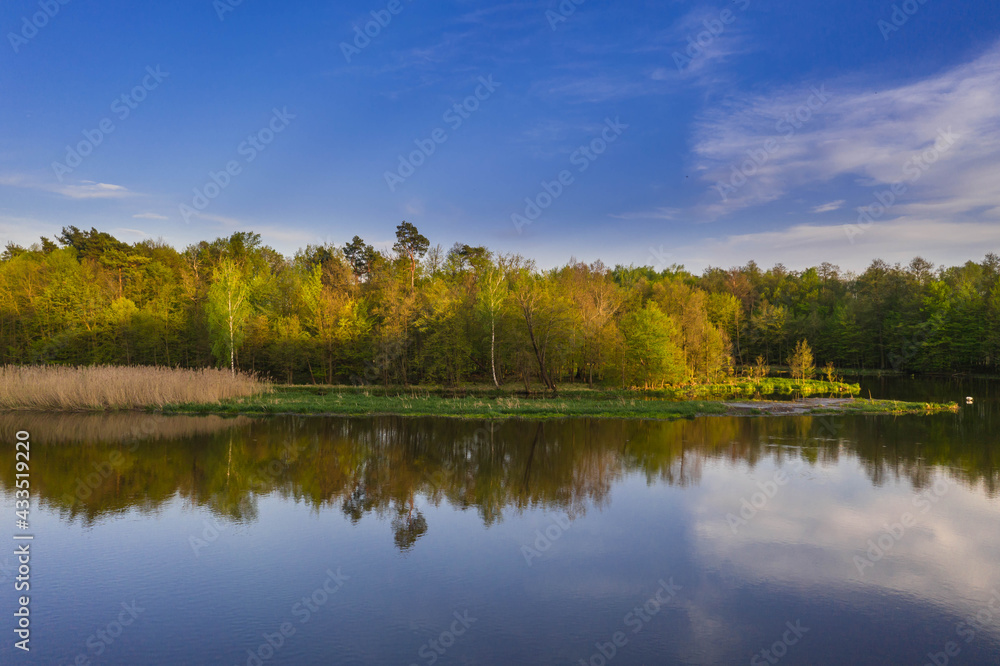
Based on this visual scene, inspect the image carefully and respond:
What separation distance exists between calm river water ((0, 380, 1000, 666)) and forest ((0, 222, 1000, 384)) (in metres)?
23.9

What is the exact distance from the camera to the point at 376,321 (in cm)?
4888

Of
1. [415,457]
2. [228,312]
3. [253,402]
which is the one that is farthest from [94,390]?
[415,457]

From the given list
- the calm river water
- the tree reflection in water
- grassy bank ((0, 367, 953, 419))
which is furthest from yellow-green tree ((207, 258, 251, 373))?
the calm river water

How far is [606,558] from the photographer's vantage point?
1048 centimetres

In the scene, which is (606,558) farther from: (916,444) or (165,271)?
(165,271)

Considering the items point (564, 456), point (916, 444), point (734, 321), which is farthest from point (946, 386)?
point (564, 456)

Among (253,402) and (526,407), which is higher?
(253,402)

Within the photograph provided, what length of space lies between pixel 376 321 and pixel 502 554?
40.1 m

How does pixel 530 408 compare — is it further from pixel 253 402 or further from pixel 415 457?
pixel 253 402

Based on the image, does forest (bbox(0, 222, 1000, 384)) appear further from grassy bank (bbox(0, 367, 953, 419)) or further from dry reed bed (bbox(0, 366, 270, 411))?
dry reed bed (bbox(0, 366, 270, 411))

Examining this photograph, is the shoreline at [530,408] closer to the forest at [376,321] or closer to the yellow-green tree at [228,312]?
the forest at [376,321]

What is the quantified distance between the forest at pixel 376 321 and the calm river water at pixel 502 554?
23943 millimetres

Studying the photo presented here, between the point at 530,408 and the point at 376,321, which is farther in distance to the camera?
the point at 376,321

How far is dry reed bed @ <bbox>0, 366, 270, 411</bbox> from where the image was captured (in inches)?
1078
